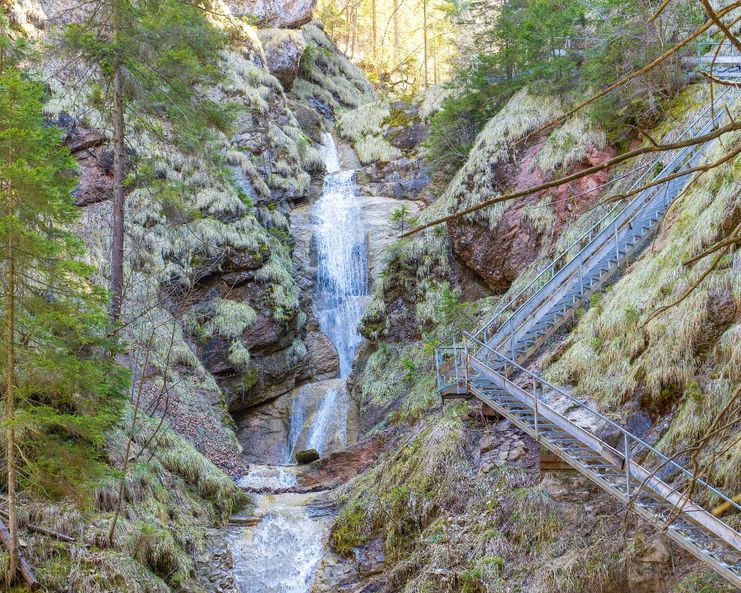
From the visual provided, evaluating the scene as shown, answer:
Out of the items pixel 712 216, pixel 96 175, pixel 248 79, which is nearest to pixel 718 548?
pixel 712 216

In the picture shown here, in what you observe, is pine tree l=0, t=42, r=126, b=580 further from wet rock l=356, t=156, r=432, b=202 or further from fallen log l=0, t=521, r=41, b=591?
wet rock l=356, t=156, r=432, b=202

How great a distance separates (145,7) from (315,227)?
43.4 feet

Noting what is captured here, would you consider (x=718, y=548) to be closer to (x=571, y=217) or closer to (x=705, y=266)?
(x=705, y=266)

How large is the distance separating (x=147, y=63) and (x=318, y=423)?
11.3 meters

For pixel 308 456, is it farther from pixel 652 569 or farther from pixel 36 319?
pixel 652 569

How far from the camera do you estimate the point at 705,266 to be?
7.87 metres

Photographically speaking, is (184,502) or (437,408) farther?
(437,408)

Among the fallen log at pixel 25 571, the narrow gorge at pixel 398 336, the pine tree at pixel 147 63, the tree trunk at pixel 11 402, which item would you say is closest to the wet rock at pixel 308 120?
the narrow gorge at pixel 398 336

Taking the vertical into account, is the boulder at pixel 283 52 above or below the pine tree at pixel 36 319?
above

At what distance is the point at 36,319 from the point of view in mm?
6797

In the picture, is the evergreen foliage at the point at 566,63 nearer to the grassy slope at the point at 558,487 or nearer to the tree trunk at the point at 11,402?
the grassy slope at the point at 558,487

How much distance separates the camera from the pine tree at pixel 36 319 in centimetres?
641

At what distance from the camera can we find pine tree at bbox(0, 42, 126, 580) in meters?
6.41

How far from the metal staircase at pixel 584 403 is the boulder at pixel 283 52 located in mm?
21916
